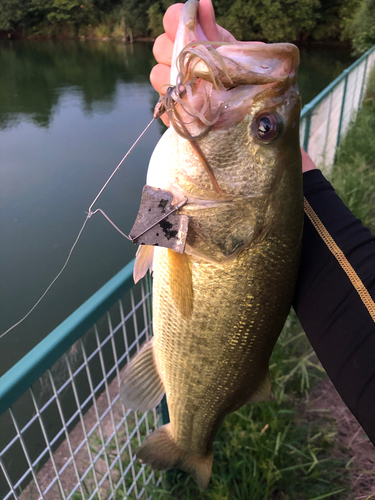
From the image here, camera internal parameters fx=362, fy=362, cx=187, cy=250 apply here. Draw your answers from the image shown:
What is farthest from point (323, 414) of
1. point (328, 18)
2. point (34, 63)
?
point (328, 18)

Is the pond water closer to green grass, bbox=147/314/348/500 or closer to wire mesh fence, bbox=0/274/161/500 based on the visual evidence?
wire mesh fence, bbox=0/274/161/500

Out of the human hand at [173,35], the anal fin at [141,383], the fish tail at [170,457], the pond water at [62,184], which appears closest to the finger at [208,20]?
the human hand at [173,35]

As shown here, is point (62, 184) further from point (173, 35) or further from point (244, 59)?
point (244, 59)

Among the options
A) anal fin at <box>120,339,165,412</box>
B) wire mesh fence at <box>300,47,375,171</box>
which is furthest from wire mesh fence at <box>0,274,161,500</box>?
wire mesh fence at <box>300,47,375,171</box>

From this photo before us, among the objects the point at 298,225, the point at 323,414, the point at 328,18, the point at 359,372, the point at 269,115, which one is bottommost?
the point at 323,414

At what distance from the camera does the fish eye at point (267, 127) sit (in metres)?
0.84

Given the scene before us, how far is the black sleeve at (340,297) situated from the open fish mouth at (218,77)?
1.30 feet

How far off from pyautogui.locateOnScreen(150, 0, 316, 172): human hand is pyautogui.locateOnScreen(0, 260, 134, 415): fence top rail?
2.06 feet

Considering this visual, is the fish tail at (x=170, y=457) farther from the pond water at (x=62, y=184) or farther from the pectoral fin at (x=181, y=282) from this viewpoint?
the pond water at (x=62, y=184)

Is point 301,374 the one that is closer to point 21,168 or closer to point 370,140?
point 370,140

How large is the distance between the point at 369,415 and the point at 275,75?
2.81 ft

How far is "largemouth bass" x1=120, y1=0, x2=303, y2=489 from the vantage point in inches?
31.5

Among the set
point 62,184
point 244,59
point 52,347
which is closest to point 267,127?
point 244,59

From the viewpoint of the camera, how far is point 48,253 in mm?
5664
